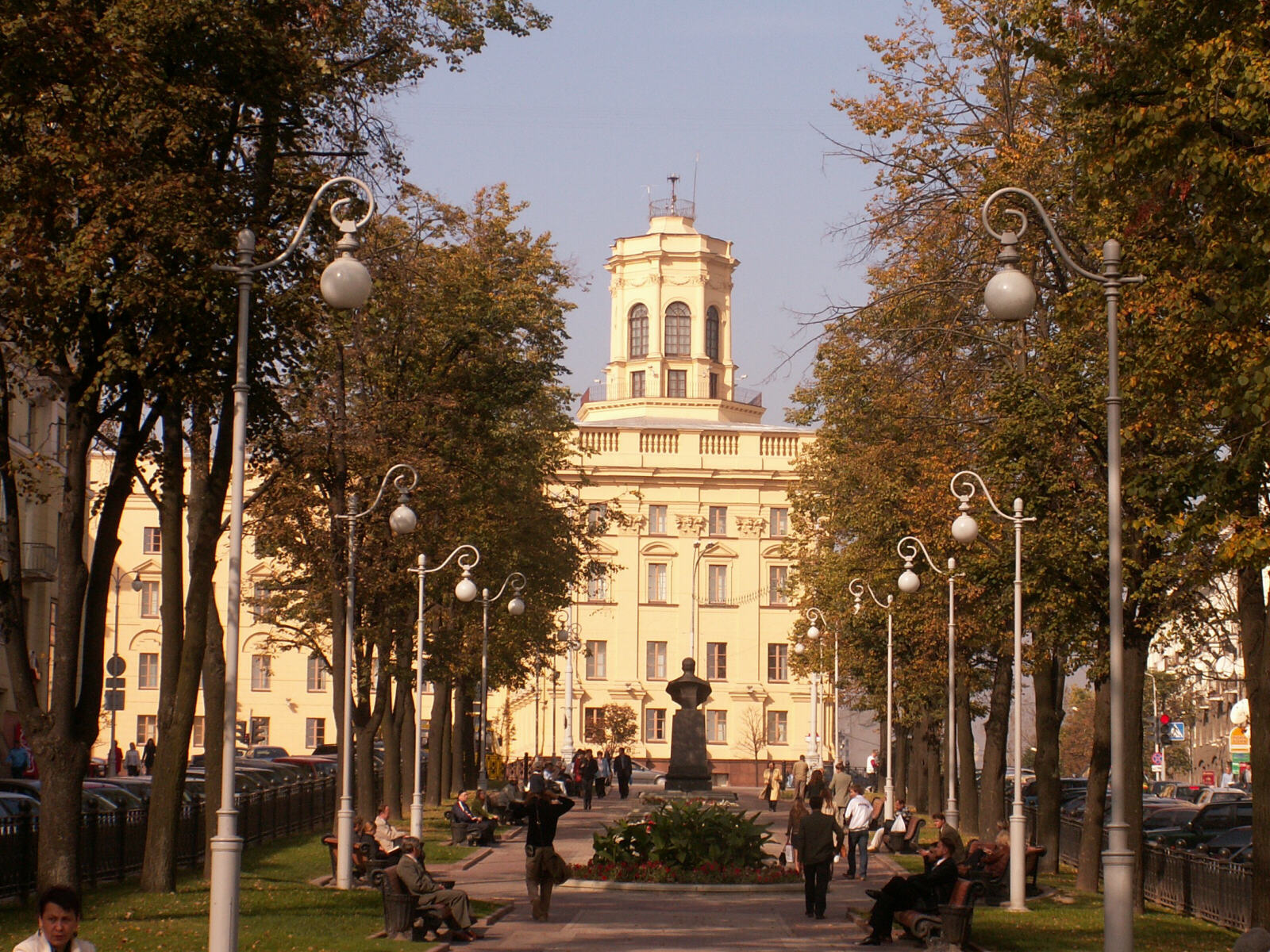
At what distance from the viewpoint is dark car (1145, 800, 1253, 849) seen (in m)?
39.8

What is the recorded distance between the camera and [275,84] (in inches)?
817

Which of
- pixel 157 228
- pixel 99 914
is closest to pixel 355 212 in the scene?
pixel 157 228

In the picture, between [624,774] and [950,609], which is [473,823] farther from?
[624,774]

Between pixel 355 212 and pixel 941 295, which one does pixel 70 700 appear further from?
pixel 941 295

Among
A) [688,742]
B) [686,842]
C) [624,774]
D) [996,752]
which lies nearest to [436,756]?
[688,742]

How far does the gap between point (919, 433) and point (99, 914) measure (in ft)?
65.4

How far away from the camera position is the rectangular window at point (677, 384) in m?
102

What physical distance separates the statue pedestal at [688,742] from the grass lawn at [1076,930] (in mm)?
15670

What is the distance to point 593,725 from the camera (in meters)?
92.4

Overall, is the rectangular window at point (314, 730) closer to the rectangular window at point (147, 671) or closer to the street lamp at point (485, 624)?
the rectangular window at point (147, 671)

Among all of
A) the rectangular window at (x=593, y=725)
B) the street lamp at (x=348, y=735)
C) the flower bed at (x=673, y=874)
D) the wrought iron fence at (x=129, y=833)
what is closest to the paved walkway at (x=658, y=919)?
the flower bed at (x=673, y=874)

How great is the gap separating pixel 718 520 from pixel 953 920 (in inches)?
3064

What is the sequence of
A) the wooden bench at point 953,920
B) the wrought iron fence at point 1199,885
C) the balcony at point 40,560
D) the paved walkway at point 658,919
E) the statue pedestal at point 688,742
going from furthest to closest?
the balcony at point 40,560 → the statue pedestal at point 688,742 → the wrought iron fence at point 1199,885 → the paved walkway at point 658,919 → the wooden bench at point 953,920

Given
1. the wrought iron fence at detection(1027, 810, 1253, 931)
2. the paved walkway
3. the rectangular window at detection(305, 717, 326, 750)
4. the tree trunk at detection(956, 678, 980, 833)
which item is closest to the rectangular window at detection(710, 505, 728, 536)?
the rectangular window at detection(305, 717, 326, 750)
